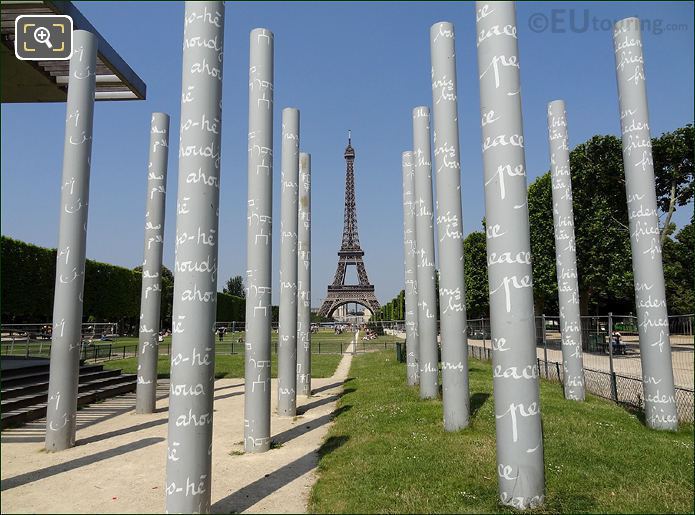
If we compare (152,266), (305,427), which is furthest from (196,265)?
(152,266)

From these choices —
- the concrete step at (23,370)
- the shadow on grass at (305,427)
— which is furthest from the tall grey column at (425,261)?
the concrete step at (23,370)

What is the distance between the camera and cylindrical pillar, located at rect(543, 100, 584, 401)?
12.5 metres

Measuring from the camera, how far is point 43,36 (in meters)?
9.54

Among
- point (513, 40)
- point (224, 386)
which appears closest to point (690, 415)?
point (513, 40)

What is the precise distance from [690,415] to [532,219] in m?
23.9

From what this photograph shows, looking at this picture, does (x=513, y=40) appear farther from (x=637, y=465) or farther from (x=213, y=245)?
(x=637, y=465)

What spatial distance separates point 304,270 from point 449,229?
7050 millimetres

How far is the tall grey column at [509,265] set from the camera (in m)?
5.54

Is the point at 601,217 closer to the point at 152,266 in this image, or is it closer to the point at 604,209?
the point at 604,209

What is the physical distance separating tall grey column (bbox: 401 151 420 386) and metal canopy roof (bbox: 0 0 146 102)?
10580mm

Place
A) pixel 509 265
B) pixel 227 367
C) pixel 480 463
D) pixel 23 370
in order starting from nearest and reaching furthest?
A: pixel 509 265
pixel 480 463
pixel 23 370
pixel 227 367

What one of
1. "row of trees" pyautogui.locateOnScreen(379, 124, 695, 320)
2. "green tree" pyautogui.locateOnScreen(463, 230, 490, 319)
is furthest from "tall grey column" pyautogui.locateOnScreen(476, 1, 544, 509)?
"green tree" pyautogui.locateOnScreen(463, 230, 490, 319)

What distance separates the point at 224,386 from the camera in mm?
17219

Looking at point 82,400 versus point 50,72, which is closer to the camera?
point 82,400
